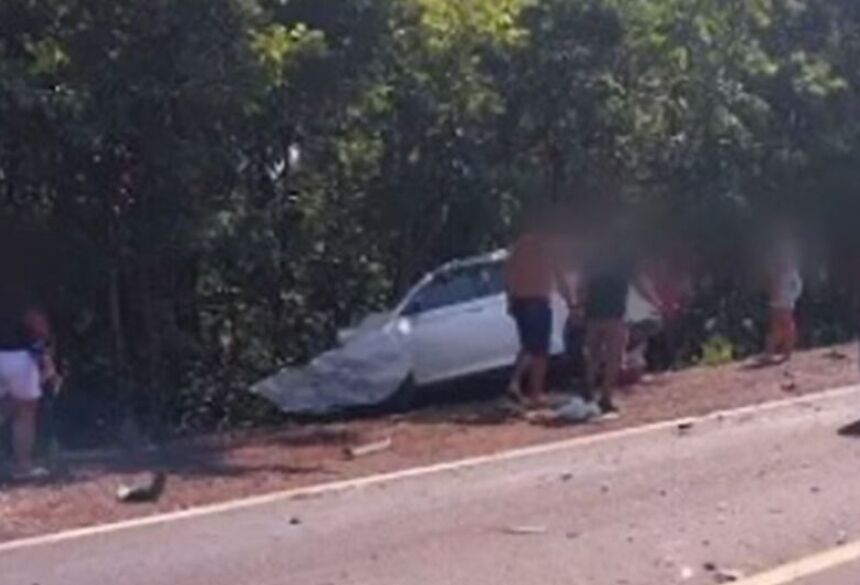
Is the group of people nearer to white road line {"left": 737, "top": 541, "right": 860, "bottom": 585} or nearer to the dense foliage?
the dense foliage

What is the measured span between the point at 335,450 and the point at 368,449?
24 cm

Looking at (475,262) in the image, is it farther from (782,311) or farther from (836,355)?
(836,355)

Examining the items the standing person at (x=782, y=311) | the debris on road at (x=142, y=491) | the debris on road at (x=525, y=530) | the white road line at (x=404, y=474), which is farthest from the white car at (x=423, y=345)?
the debris on road at (x=525, y=530)

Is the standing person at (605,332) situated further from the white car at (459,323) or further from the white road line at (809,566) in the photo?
the white road line at (809,566)

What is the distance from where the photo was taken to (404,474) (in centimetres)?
1509

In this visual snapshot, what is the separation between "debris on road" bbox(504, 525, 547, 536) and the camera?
40.2 feet

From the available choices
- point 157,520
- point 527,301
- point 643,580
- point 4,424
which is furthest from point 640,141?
point 643,580

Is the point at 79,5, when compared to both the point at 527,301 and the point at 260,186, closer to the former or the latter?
the point at 260,186

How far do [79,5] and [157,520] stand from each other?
241 inches

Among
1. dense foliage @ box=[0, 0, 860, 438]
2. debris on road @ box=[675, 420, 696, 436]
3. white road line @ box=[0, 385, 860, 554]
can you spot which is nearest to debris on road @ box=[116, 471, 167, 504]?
white road line @ box=[0, 385, 860, 554]

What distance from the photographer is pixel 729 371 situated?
76.6 ft

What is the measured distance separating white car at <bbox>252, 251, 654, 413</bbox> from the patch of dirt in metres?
0.64

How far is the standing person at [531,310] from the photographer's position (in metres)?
20.1

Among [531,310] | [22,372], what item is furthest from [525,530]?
[531,310]
